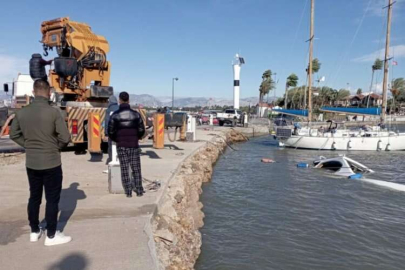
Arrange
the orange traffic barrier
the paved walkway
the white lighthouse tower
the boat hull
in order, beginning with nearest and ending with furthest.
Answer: the paved walkway → the orange traffic barrier → the boat hull → the white lighthouse tower

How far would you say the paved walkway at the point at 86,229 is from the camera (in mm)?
3625

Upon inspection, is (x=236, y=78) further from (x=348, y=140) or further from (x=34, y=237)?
(x=34, y=237)

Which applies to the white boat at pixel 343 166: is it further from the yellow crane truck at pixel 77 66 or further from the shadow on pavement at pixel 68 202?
the shadow on pavement at pixel 68 202

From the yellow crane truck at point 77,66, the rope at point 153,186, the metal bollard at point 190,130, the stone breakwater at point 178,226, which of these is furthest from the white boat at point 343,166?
the yellow crane truck at point 77,66

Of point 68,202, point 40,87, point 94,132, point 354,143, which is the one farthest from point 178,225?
point 354,143

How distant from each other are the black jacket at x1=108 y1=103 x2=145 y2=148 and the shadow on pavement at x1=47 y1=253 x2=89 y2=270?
104 inches

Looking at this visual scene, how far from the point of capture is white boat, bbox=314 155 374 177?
48.7 feet

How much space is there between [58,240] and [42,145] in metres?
1.20

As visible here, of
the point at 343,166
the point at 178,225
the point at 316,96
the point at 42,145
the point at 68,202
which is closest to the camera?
the point at 42,145

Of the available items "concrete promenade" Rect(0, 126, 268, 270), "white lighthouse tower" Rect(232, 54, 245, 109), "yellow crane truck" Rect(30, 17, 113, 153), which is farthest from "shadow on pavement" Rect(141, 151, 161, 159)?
"white lighthouse tower" Rect(232, 54, 245, 109)

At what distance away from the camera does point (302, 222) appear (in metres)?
8.27

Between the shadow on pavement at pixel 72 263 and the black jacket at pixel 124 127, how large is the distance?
8.70 feet

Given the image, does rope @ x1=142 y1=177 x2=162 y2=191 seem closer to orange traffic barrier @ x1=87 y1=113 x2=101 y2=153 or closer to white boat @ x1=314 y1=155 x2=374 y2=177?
orange traffic barrier @ x1=87 y1=113 x2=101 y2=153

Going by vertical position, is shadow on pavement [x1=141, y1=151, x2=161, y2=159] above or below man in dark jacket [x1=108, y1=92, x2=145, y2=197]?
below
